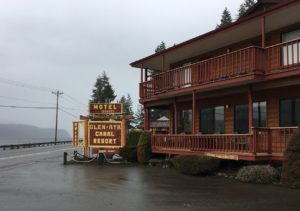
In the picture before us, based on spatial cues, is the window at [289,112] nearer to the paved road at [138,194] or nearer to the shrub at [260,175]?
the shrub at [260,175]

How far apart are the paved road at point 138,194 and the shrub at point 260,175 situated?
0.57m

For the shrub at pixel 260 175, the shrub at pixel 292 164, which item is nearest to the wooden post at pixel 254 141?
the shrub at pixel 260 175

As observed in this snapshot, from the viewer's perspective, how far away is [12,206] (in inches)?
437

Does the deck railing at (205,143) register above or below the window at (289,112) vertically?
below

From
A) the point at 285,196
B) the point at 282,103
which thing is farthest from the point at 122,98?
the point at 285,196

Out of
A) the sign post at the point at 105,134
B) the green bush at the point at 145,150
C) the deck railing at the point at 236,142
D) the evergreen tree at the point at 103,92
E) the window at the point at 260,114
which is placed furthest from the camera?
the evergreen tree at the point at 103,92

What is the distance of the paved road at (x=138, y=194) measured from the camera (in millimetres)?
11039

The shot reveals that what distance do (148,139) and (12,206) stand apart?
14.2 m

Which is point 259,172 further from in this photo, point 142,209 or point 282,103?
point 142,209

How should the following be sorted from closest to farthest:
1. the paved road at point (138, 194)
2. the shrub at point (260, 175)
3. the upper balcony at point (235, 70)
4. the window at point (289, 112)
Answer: the paved road at point (138, 194) → the shrub at point (260, 175) → the upper balcony at point (235, 70) → the window at point (289, 112)

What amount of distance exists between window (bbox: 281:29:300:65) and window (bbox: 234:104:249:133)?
13.7 feet

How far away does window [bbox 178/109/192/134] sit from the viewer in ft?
89.1

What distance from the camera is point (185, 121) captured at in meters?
27.6

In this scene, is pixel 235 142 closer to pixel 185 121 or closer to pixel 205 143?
pixel 205 143
